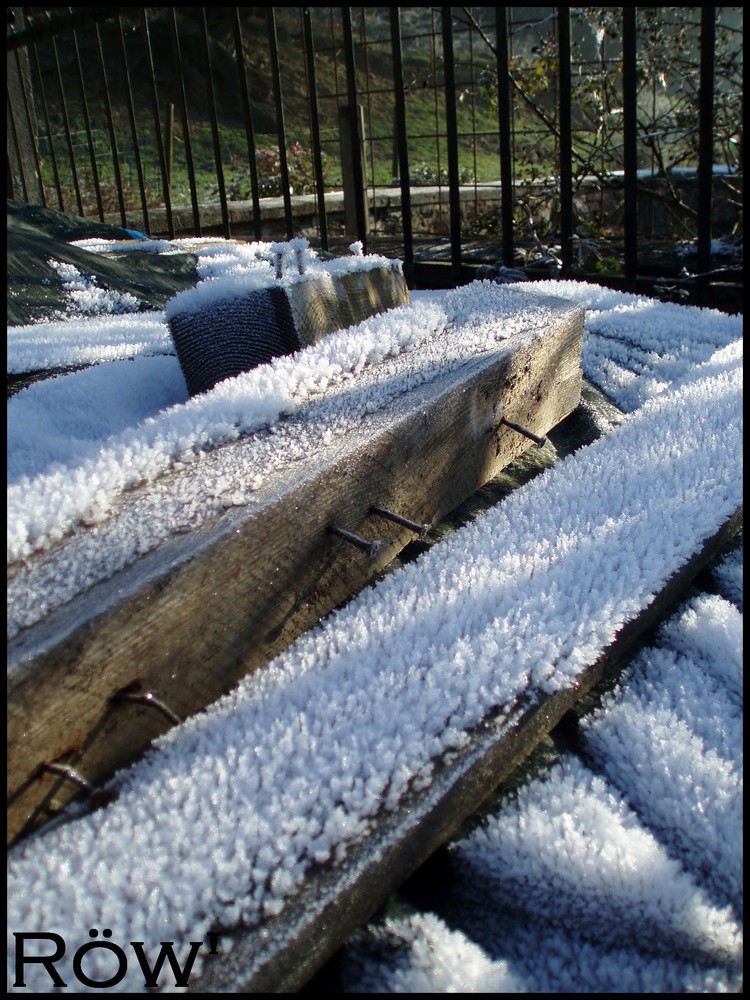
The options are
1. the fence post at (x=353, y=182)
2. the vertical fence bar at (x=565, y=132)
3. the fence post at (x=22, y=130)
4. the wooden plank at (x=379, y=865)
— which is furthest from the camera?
the fence post at (x=22, y=130)

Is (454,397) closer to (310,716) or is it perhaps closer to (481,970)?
(310,716)

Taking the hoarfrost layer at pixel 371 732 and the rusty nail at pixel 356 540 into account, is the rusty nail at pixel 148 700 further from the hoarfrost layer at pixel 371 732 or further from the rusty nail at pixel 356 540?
the rusty nail at pixel 356 540

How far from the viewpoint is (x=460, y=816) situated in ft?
2.87

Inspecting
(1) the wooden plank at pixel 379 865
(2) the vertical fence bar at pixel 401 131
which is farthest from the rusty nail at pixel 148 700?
(2) the vertical fence bar at pixel 401 131

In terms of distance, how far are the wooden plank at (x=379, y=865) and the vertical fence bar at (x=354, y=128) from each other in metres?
2.97

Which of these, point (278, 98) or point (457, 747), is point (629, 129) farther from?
point (457, 747)

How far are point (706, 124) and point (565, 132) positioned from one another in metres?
0.48

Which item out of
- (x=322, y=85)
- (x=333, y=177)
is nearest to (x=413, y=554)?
(x=333, y=177)

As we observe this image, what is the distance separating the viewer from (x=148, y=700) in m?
0.89

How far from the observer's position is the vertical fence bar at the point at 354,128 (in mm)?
3160

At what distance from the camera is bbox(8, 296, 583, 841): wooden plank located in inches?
32.1

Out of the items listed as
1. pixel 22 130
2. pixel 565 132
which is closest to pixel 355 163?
pixel 565 132

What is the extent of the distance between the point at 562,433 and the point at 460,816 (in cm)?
117

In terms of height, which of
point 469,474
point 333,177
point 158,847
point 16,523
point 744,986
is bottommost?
point 744,986
